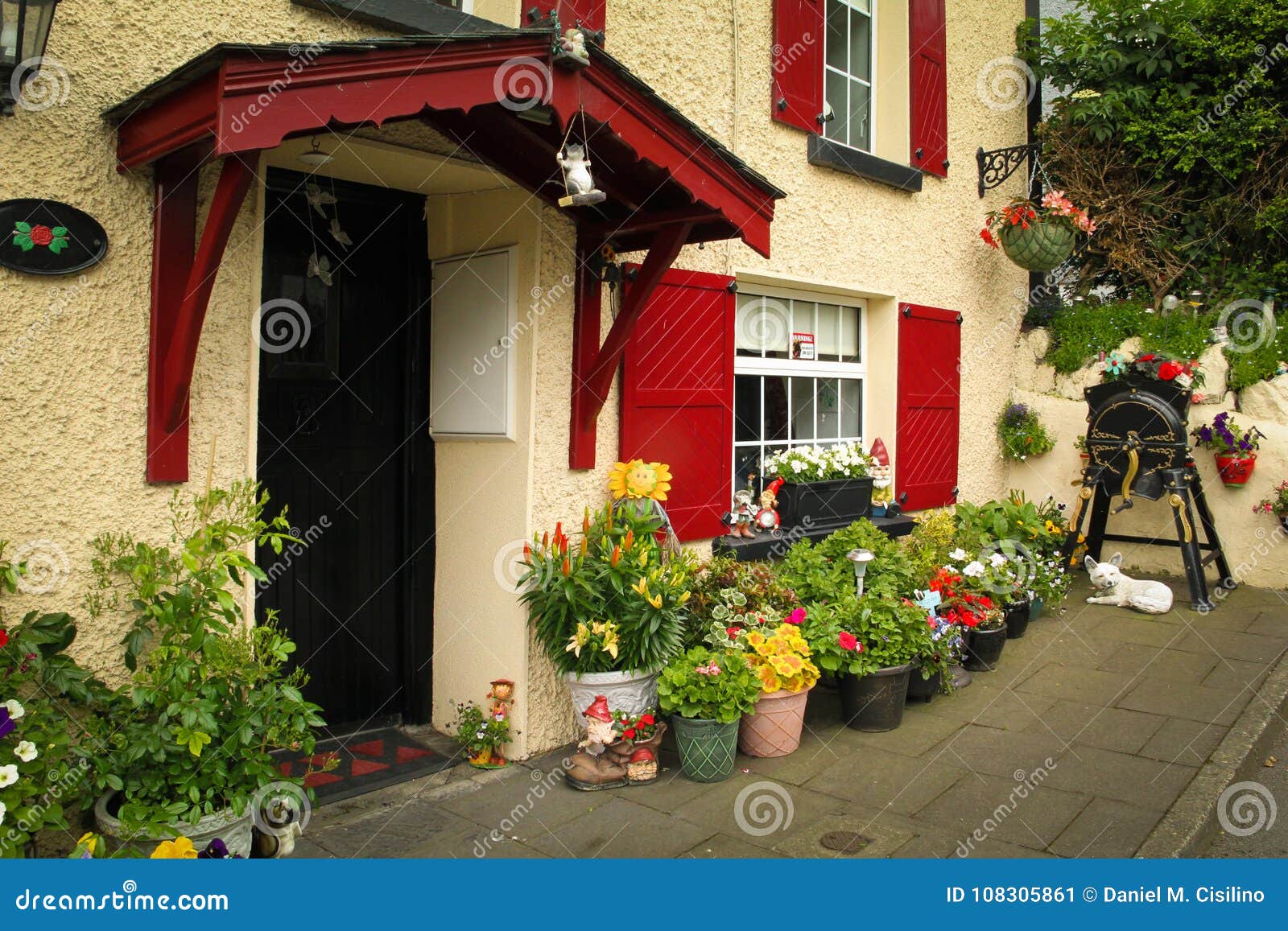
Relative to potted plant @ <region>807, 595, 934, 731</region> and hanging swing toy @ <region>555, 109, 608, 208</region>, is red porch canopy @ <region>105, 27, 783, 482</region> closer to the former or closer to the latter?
hanging swing toy @ <region>555, 109, 608, 208</region>

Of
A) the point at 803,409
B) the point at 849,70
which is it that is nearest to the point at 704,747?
the point at 803,409

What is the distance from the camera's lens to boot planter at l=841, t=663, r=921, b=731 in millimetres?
4641

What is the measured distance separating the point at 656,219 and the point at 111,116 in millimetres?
2033

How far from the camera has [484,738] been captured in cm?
430

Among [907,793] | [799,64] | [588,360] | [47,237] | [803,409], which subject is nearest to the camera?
[47,237]

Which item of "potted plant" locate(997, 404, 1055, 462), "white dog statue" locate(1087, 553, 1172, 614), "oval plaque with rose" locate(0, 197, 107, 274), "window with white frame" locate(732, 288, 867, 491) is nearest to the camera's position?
"oval plaque with rose" locate(0, 197, 107, 274)

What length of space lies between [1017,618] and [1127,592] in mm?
1376

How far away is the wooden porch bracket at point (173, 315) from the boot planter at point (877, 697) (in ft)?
10.3

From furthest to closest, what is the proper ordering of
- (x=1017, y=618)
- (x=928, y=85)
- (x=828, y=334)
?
1. (x=928, y=85)
2. (x=828, y=334)
3. (x=1017, y=618)

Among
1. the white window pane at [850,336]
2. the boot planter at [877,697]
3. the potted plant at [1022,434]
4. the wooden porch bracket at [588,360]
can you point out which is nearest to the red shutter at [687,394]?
the wooden porch bracket at [588,360]

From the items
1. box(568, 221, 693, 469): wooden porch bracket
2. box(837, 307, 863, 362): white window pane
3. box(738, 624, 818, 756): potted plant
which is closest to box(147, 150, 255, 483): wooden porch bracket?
box(568, 221, 693, 469): wooden porch bracket

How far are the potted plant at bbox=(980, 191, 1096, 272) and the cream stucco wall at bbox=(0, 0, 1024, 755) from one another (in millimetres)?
345

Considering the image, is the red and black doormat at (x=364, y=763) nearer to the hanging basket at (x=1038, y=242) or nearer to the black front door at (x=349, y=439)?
the black front door at (x=349, y=439)

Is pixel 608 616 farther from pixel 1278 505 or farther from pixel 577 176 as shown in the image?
pixel 1278 505
